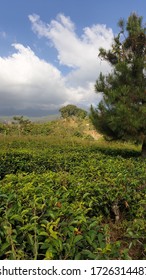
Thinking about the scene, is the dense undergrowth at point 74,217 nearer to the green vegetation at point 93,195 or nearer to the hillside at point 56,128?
the green vegetation at point 93,195

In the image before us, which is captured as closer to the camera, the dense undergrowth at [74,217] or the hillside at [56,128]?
the dense undergrowth at [74,217]

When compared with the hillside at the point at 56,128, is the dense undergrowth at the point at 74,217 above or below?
below

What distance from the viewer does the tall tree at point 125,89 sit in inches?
331

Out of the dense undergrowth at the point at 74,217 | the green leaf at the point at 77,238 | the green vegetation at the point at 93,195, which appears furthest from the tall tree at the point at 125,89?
the green leaf at the point at 77,238

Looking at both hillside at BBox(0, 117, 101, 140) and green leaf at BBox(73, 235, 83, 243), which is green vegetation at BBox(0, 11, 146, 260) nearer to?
green leaf at BBox(73, 235, 83, 243)

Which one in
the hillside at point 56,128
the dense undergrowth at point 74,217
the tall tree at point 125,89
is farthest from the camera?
the hillside at point 56,128

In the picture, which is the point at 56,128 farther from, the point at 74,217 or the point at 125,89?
the point at 74,217

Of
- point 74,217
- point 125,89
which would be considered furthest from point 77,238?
point 125,89

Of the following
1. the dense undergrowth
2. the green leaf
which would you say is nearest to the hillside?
the dense undergrowth

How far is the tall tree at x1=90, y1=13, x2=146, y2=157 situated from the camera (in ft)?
27.6

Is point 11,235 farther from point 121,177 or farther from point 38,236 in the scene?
point 121,177

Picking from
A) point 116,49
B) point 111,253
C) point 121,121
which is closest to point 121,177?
point 111,253
